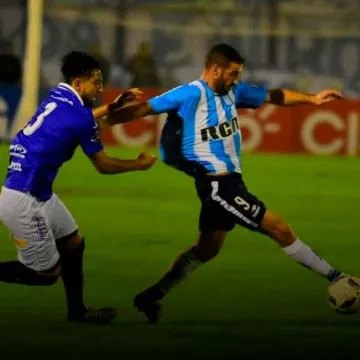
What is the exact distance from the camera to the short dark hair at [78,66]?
9.67 m

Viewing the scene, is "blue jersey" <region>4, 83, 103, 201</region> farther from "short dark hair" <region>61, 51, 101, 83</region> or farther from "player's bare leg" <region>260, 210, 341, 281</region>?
"player's bare leg" <region>260, 210, 341, 281</region>

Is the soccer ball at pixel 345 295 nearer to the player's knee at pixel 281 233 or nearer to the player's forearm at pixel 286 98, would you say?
the player's knee at pixel 281 233

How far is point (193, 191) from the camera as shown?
20.0 m

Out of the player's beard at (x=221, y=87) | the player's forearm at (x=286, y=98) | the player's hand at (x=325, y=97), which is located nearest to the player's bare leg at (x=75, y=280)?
the player's beard at (x=221, y=87)

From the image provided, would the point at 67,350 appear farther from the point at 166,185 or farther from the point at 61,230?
the point at 166,185

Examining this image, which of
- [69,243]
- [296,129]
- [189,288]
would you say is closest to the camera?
[69,243]

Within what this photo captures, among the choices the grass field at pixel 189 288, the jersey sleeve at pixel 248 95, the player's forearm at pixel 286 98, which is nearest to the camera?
the grass field at pixel 189 288

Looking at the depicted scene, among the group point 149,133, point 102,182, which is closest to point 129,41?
point 149,133

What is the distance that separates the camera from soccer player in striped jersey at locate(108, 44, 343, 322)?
33.3 feet

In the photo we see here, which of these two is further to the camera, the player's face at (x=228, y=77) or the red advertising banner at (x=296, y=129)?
the red advertising banner at (x=296, y=129)

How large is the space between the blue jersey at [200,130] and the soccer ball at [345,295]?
1045 millimetres

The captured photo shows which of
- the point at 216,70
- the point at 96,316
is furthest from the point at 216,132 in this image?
the point at 96,316

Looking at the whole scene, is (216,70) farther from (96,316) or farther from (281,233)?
(96,316)

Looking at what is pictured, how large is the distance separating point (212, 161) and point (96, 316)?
4.39ft
